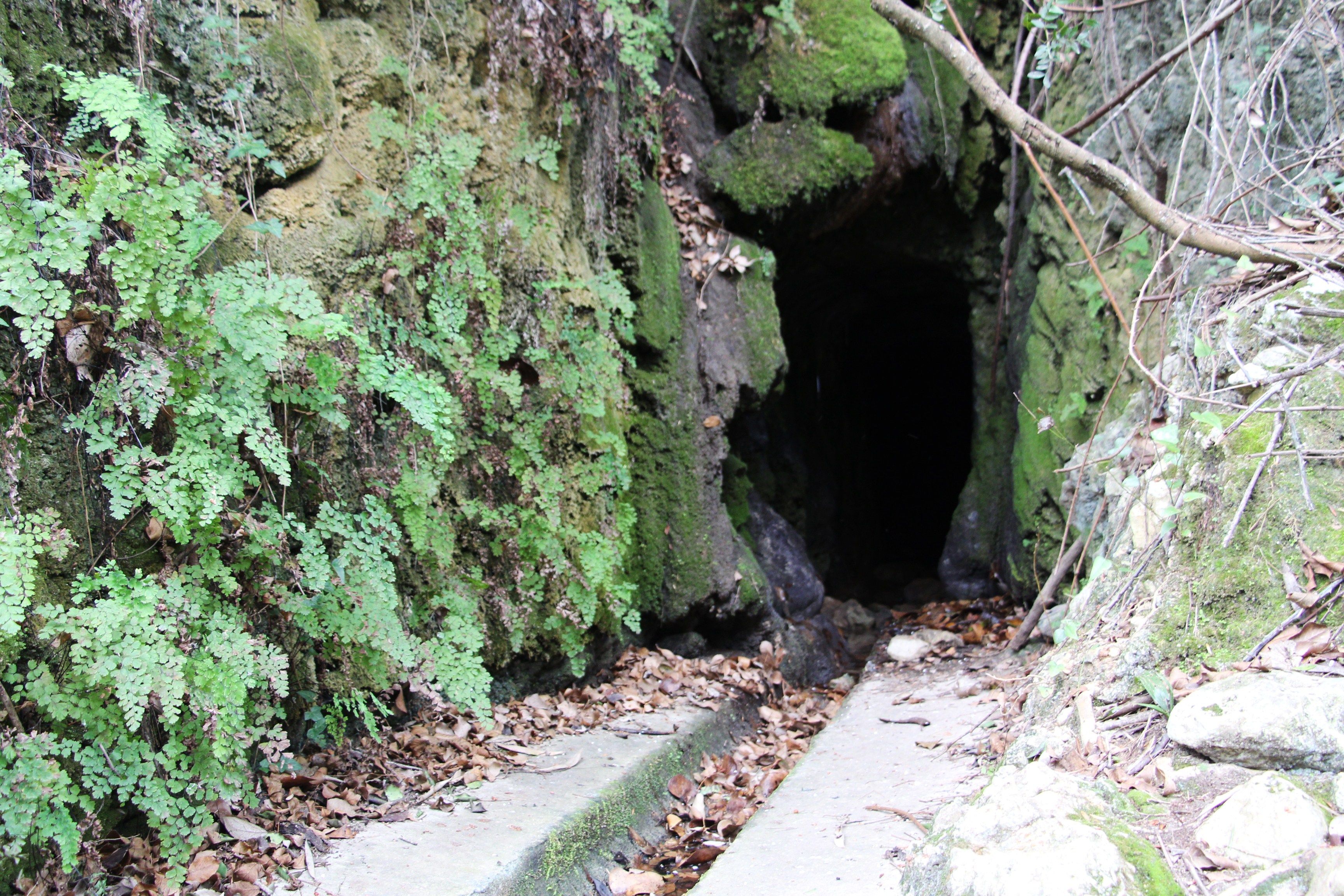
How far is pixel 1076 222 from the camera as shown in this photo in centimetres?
595

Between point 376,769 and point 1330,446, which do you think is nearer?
point 1330,446


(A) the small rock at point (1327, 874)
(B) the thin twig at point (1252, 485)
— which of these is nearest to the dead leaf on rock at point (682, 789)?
(B) the thin twig at point (1252, 485)

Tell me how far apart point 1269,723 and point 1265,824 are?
14.6 inches

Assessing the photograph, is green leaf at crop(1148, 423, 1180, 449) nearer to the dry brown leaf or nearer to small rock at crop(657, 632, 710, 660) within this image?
the dry brown leaf

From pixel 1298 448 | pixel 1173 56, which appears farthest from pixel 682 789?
pixel 1173 56

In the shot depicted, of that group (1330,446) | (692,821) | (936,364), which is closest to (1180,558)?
(1330,446)

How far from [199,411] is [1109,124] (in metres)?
5.47

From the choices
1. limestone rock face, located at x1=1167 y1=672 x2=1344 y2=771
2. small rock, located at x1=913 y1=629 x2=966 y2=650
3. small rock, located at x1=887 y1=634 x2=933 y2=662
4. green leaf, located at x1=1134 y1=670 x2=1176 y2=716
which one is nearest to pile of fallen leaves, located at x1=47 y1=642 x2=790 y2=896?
small rock, located at x1=887 y1=634 x2=933 y2=662

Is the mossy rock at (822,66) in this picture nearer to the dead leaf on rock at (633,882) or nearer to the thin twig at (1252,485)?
the thin twig at (1252,485)

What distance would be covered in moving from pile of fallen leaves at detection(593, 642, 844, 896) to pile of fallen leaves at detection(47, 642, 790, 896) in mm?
20

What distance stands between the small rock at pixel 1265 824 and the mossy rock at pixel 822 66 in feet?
20.3

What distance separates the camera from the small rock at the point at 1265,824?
5.90ft

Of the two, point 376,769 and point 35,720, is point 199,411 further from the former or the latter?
point 376,769

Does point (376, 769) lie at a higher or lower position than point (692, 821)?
higher
